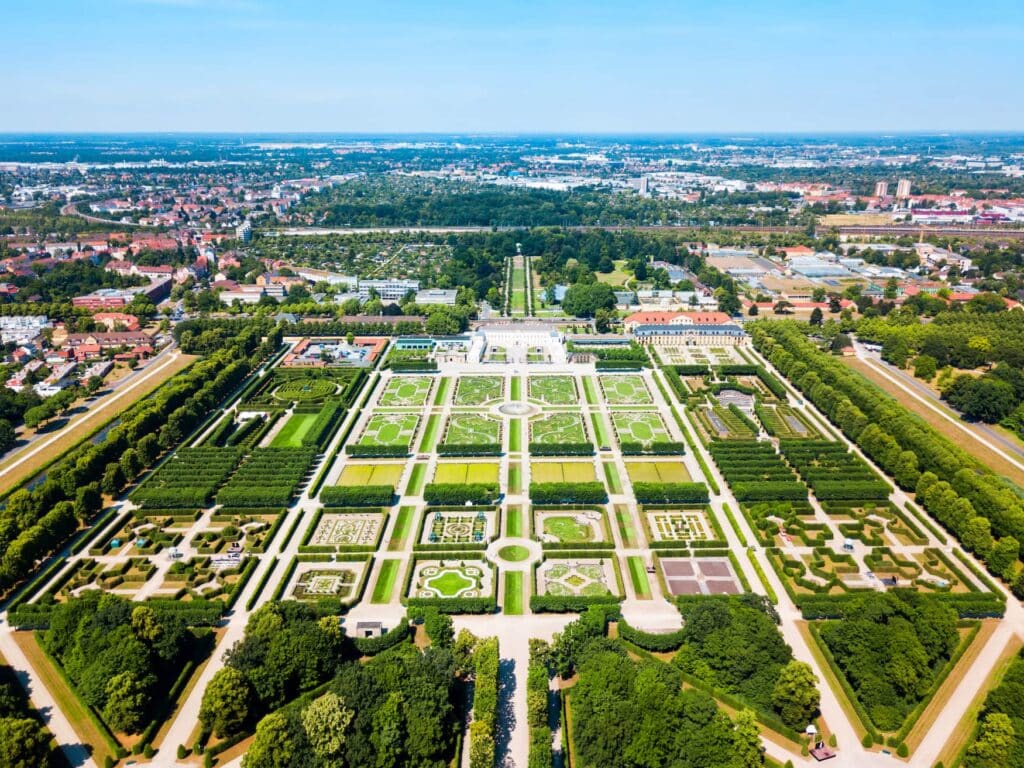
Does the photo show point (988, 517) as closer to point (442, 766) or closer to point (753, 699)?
point (753, 699)

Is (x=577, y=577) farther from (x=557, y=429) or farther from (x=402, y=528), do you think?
(x=557, y=429)

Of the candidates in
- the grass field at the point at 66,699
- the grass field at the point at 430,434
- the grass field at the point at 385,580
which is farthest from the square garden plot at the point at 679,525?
the grass field at the point at 66,699

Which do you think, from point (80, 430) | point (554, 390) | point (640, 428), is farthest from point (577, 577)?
point (80, 430)

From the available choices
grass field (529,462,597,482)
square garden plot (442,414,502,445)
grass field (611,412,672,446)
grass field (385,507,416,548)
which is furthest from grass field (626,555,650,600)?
square garden plot (442,414,502,445)

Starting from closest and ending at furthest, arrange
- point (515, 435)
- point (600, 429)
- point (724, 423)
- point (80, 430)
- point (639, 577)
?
1. point (639, 577)
2. point (515, 435)
3. point (600, 429)
4. point (80, 430)
5. point (724, 423)

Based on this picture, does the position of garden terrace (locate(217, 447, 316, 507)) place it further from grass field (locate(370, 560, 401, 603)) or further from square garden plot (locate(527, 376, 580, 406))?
square garden plot (locate(527, 376, 580, 406))
